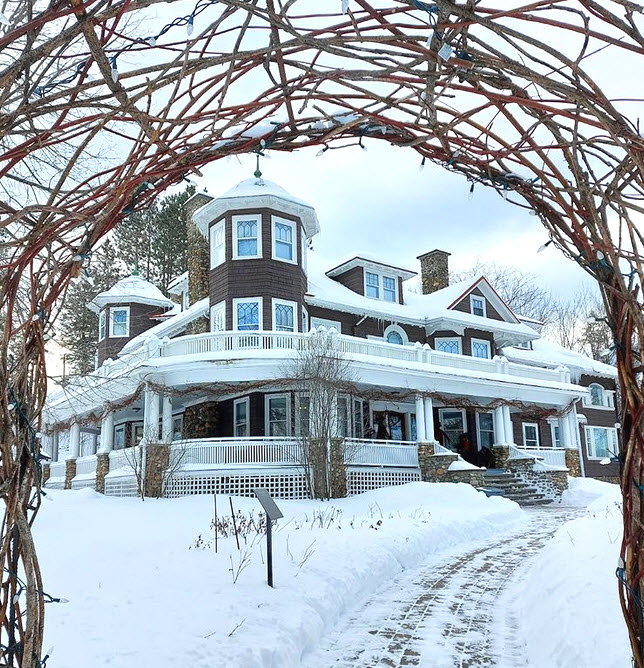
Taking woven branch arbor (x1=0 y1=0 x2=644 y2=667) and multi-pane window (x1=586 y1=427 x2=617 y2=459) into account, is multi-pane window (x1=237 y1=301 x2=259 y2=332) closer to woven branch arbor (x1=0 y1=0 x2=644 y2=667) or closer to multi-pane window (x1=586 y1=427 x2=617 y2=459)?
woven branch arbor (x1=0 y1=0 x2=644 y2=667)

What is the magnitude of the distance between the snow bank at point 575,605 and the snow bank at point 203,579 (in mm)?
1896

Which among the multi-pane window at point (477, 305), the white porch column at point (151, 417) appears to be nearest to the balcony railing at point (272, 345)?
the white porch column at point (151, 417)

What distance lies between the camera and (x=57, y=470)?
24062 mm

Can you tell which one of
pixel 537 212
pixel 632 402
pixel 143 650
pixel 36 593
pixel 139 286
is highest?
pixel 139 286

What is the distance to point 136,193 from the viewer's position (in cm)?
302

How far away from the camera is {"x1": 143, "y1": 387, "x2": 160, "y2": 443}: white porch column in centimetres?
1723

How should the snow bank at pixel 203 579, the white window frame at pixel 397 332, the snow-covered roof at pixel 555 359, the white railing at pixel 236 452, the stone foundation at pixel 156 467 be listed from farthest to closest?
1. the snow-covered roof at pixel 555 359
2. the white window frame at pixel 397 332
3. the white railing at pixel 236 452
4. the stone foundation at pixel 156 467
5. the snow bank at pixel 203 579

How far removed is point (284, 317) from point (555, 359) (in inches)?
650

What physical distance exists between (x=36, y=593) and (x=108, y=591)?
396cm

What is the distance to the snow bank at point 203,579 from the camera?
5027 millimetres

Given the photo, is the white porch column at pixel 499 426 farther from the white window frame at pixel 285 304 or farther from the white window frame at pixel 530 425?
the white window frame at pixel 285 304

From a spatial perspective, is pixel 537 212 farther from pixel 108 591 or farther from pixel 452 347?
pixel 452 347

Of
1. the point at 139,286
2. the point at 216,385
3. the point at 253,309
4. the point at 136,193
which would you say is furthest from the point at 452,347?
the point at 136,193

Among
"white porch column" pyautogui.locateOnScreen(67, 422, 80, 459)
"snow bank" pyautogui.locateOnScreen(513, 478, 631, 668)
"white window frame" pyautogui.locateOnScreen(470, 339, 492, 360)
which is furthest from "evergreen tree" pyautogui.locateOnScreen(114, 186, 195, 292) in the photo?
"snow bank" pyautogui.locateOnScreen(513, 478, 631, 668)
